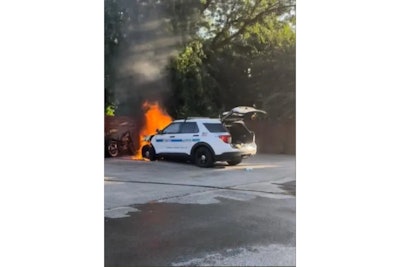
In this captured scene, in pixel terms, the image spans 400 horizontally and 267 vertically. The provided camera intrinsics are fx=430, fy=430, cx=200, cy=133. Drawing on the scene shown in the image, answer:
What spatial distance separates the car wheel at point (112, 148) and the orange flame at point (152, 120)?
3.9 inches

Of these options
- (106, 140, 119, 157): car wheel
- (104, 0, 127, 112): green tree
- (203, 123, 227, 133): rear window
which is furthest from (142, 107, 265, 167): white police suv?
(104, 0, 127, 112): green tree

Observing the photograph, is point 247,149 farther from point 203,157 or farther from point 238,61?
point 238,61

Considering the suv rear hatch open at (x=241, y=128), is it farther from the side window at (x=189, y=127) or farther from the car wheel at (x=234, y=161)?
the side window at (x=189, y=127)

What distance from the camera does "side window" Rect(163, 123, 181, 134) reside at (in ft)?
7.62

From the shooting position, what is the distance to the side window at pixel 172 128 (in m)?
2.32

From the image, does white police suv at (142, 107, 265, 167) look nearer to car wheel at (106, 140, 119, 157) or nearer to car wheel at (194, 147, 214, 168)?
car wheel at (194, 147, 214, 168)

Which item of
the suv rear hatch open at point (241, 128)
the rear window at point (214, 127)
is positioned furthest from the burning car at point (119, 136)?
the suv rear hatch open at point (241, 128)

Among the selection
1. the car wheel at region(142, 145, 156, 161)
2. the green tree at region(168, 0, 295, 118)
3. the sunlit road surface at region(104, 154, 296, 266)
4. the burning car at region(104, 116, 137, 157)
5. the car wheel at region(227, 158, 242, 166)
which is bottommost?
the sunlit road surface at region(104, 154, 296, 266)

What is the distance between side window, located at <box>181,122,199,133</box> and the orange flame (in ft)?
0.29
